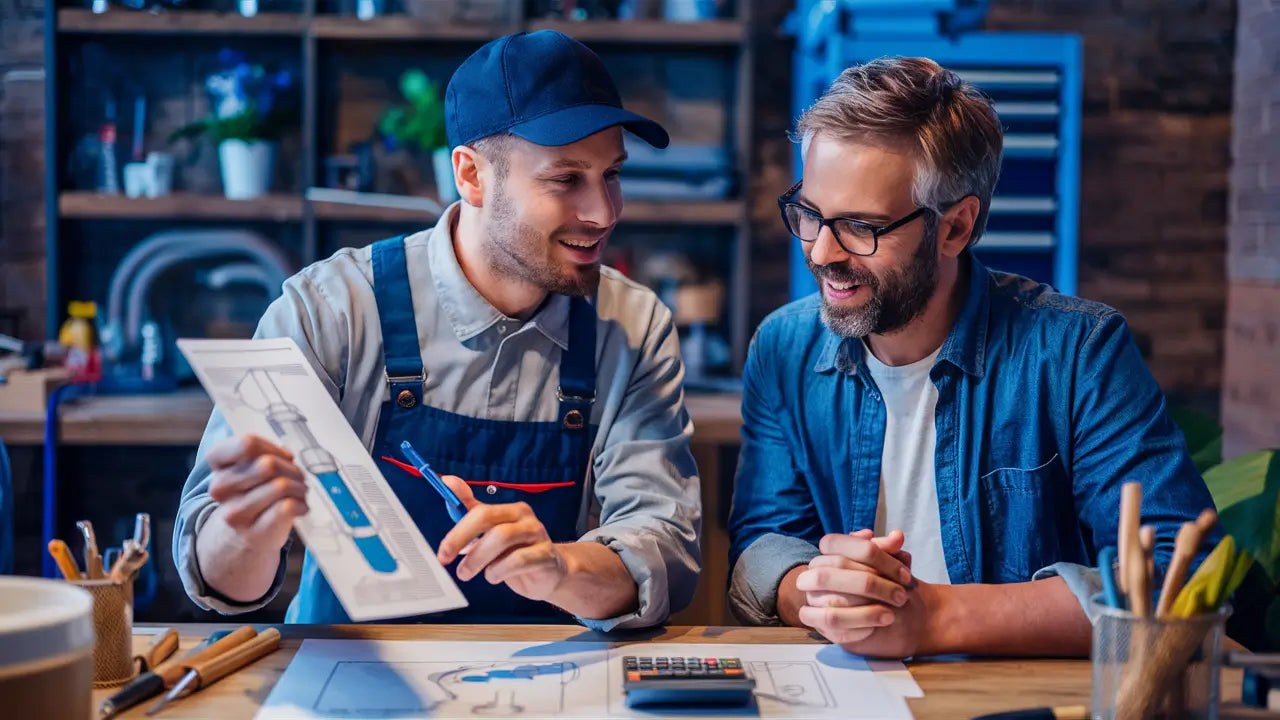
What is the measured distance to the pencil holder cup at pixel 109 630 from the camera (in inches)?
44.9

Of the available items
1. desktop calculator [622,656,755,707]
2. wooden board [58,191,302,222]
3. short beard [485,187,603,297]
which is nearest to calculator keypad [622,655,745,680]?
desktop calculator [622,656,755,707]

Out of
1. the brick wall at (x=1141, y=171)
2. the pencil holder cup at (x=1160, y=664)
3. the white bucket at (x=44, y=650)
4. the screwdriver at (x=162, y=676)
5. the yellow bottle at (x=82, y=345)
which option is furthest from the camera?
the brick wall at (x=1141, y=171)

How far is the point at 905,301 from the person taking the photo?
5.31 ft

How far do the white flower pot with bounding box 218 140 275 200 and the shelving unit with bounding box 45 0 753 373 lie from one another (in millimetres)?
76

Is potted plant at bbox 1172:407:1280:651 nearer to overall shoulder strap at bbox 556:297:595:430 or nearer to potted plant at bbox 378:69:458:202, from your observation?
overall shoulder strap at bbox 556:297:595:430

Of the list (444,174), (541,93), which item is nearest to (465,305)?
(541,93)

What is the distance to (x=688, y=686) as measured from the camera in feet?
3.68

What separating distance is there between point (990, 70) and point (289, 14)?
6.89ft

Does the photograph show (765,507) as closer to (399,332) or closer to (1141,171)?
(399,332)

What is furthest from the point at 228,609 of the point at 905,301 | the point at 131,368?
the point at 131,368

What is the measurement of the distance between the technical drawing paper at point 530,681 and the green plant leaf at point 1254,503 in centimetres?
103

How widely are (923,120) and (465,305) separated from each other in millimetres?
671

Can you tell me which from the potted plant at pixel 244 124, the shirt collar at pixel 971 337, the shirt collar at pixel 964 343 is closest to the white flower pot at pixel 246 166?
the potted plant at pixel 244 124

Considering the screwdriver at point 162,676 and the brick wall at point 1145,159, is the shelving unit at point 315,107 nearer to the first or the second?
the brick wall at point 1145,159
